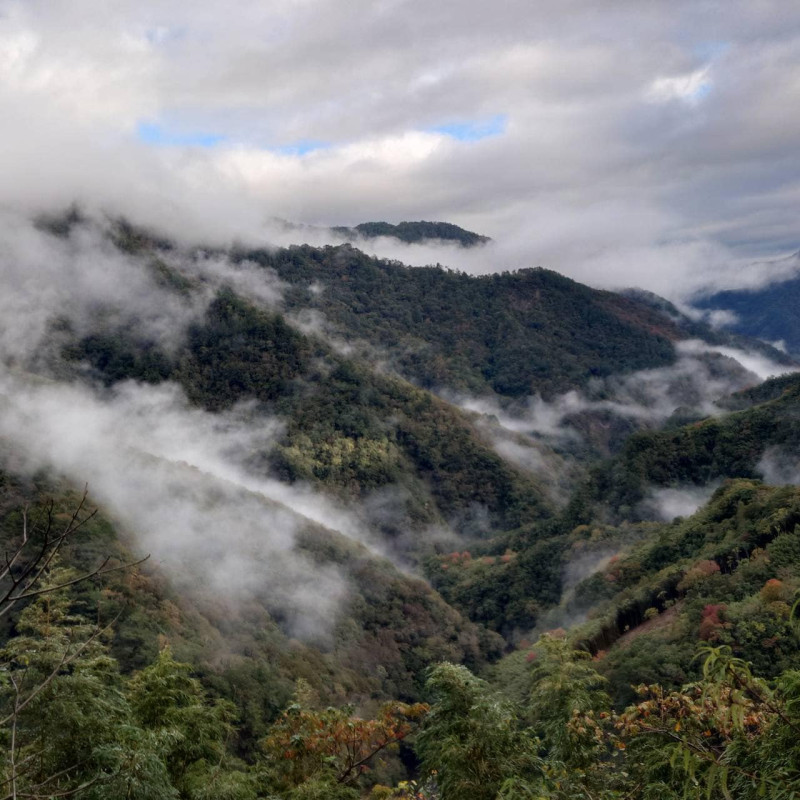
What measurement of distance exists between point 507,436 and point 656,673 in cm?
11466

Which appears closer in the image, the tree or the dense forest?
the dense forest

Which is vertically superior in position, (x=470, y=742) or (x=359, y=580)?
(x=470, y=742)

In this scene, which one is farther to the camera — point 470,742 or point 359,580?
point 359,580

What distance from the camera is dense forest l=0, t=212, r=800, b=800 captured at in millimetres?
10008

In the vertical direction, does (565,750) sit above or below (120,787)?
below

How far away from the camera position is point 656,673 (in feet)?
109

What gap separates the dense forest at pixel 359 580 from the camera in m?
10.0

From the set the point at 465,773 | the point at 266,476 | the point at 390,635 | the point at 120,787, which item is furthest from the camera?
the point at 266,476

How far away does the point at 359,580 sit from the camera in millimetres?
78250

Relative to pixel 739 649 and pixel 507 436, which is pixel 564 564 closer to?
pixel 739 649

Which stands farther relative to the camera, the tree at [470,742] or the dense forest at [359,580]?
the tree at [470,742]

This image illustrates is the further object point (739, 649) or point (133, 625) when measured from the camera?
point (133, 625)

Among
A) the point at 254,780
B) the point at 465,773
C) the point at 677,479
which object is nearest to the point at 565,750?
the point at 465,773

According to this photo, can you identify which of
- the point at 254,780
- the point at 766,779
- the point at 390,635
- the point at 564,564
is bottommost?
the point at 390,635
